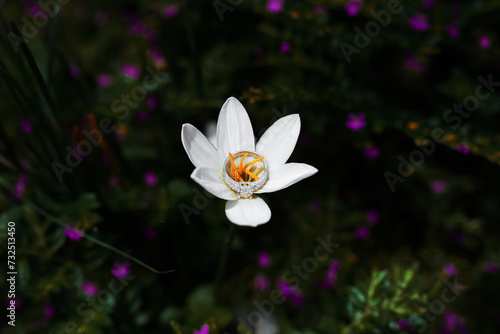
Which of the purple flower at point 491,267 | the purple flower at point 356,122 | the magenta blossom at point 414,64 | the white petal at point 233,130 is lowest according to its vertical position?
the purple flower at point 491,267

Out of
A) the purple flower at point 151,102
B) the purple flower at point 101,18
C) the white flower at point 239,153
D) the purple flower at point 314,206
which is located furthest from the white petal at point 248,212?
the purple flower at point 101,18

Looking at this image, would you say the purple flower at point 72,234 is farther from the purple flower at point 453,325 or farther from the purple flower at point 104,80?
the purple flower at point 453,325

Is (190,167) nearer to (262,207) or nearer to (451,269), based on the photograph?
(262,207)

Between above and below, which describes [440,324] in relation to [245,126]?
below

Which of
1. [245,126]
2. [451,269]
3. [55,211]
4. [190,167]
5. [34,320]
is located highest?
[245,126]

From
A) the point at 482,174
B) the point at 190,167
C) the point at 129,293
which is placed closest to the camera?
the point at 129,293

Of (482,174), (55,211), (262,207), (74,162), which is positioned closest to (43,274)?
(55,211)

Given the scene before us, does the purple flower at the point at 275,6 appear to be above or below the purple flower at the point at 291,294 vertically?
above
